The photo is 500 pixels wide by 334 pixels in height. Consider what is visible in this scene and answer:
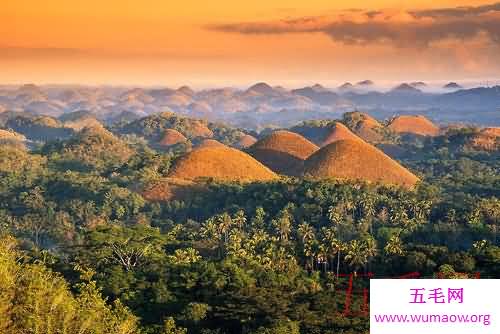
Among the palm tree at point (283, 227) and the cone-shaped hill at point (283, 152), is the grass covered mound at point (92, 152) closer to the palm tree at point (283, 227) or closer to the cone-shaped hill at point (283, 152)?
the cone-shaped hill at point (283, 152)

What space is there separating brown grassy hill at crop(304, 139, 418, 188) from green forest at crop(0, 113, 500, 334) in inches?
265

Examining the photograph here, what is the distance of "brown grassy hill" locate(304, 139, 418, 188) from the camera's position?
105250 mm

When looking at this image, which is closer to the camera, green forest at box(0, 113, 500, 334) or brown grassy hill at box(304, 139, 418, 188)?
green forest at box(0, 113, 500, 334)

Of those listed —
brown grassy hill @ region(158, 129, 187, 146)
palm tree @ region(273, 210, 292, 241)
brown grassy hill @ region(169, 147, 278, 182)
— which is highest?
brown grassy hill @ region(158, 129, 187, 146)

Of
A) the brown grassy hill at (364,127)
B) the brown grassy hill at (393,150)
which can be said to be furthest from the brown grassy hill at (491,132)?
the brown grassy hill at (364,127)

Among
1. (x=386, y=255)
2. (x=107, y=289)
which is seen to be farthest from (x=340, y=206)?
(x=107, y=289)

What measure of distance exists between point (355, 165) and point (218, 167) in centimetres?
2234

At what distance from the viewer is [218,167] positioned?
10862 cm

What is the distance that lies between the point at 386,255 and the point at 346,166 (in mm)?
60625

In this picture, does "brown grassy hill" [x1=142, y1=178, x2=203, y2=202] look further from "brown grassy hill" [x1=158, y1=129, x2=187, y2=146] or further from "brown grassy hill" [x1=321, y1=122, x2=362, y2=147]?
"brown grassy hill" [x1=158, y1=129, x2=187, y2=146]

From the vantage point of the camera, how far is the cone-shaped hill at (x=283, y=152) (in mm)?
123250

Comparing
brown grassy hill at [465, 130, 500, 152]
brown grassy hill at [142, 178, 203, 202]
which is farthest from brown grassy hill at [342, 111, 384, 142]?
brown grassy hill at [142, 178, 203, 202]

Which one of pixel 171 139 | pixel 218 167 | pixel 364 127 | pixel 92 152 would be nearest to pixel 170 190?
pixel 218 167

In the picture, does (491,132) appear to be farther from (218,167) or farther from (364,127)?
(218,167)
